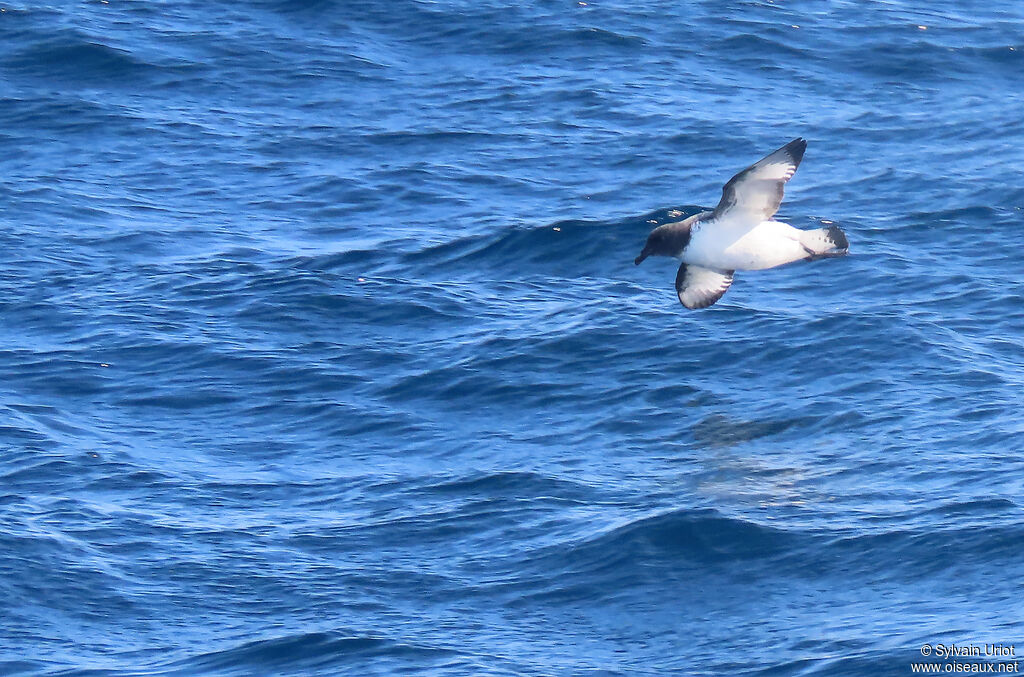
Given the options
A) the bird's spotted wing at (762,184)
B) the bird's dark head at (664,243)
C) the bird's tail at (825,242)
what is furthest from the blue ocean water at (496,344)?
the bird's spotted wing at (762,184)

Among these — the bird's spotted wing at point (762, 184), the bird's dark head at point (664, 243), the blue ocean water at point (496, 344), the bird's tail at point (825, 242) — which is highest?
the bird's spotted wing at point (762, 184)

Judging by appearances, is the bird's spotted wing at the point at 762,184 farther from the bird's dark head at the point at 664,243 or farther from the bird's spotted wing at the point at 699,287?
the bird's spotted wing at the point at 699,287

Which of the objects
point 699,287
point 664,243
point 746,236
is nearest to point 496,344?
point 699,287

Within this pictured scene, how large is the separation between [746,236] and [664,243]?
80 cm

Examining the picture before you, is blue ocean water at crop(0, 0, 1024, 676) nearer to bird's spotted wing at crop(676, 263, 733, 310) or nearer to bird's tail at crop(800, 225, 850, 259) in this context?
bird's spotted wing at crop(676, 263, 733, 310)

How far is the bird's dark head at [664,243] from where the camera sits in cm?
1459

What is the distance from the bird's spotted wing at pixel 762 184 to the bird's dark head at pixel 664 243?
0.49 m

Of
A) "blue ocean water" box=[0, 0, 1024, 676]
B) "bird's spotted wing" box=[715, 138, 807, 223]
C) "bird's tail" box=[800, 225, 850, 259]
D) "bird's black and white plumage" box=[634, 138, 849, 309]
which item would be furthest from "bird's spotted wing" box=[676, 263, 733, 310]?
"bird's tail" box=[800, 225, 850, 259]

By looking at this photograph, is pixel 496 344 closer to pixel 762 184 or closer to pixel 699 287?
pixel 699 287

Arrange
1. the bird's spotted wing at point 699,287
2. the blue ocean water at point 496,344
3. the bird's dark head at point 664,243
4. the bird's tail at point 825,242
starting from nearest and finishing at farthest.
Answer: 1. the blue ocean water at point 496,344
2. the bird's tail at point 825,242
3. the bird's dark head at point 664,243
4. the bird's spotted wing at point 699,287

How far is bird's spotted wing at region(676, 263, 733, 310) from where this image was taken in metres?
15.3

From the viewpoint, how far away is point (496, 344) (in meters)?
16.6

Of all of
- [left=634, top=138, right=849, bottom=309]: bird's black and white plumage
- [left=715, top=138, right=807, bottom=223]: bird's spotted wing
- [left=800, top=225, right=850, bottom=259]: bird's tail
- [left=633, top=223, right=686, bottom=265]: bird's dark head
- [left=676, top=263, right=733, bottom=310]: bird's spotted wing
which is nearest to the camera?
[left=715, top=138, right=807, bottom=223]: bird's spotted wing

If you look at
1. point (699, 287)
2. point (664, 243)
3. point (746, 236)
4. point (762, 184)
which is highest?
point (762, 184)
